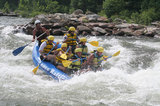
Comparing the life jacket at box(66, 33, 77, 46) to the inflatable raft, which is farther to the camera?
the life jacket at box(66, 33, 77, 46)

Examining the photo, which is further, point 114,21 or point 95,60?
point 114,21

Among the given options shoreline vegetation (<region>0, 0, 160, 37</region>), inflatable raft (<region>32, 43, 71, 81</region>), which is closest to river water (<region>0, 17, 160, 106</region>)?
inflatable raft (<region>32, 43, 71, 81</region>)

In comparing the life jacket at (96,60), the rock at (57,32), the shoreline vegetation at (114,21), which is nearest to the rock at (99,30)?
the shoreline vegetation at (114,21)

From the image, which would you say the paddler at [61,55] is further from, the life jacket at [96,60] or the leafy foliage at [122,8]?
the leafy foliage at [122,8]

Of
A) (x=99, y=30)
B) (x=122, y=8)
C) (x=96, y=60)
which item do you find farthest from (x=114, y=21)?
(x=96, y=60)

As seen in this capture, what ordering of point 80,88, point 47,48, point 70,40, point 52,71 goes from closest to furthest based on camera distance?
point 80,88 < point 52,71 < point 47,48 < point 70,40

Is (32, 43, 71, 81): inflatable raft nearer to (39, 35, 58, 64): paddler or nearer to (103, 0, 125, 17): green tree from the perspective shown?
(39, 35, 58, 64): paddler

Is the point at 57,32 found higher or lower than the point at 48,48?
lower

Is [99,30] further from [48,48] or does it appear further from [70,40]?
[48,48]

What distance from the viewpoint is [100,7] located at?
25.3 m

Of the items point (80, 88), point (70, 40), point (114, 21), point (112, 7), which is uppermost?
point (70, 40)

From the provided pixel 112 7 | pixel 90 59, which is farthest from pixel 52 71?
pixel 112 7

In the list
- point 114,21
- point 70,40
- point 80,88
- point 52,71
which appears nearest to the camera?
point 80,88

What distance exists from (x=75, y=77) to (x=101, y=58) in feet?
3.00
